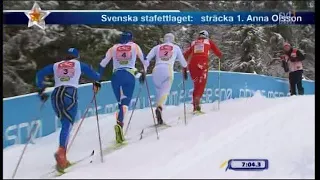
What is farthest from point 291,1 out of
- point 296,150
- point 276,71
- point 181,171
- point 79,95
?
point 79,95

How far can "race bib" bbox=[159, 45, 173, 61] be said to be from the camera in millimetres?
3008

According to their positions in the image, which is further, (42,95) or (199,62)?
(199,62)

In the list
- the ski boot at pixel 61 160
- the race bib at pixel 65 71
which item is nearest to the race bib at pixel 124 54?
the race bib at pixel 65 71

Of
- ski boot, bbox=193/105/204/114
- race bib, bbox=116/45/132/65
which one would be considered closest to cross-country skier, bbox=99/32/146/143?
race bib, bbox=116/45/132/65

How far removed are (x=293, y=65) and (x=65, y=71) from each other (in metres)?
1.55

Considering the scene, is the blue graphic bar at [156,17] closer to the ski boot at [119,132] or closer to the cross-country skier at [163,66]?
the cross-country skier at [163,66]

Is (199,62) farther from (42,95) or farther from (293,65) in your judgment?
(42,95)

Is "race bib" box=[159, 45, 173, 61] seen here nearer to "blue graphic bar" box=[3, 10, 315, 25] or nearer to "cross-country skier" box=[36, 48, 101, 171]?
"blue graphic bar" box=[3, 10, 315, 25]

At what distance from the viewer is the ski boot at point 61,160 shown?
292 centimetres

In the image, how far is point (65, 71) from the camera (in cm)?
293

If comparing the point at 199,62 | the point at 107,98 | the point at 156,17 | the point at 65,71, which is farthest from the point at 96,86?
the point at 199,62

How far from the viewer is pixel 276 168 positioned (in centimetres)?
292

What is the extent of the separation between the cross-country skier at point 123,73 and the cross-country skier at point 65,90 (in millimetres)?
141

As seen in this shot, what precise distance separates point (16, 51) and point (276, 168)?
189 cm
